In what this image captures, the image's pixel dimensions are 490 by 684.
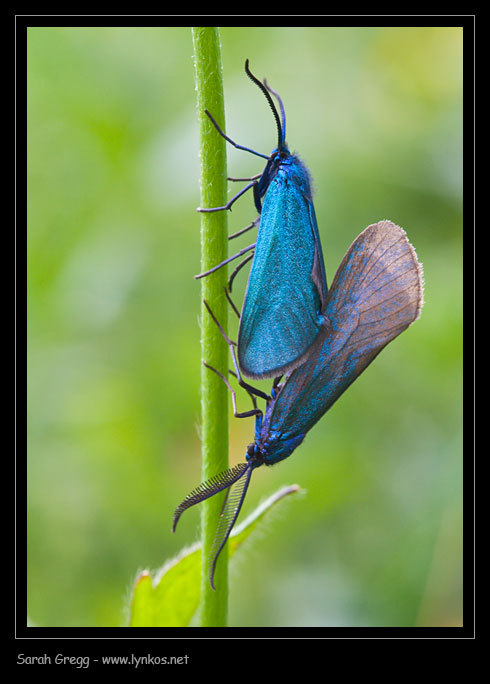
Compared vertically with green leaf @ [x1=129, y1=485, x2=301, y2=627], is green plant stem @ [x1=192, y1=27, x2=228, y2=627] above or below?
above

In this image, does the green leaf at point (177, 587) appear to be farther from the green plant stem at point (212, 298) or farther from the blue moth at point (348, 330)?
the blue moth at point (348, 330)

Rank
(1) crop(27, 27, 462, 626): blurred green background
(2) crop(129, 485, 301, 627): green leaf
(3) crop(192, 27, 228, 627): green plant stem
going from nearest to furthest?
(3) crop(192, 27, 228, 627): green plant stem
(2) crop(129, 485, 301, 627): green leaf
(1) crop(27, 27, 462, 626): blurred green background

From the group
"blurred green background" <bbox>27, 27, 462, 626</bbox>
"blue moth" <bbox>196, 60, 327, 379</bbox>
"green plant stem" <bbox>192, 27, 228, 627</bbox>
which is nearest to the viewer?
"green plant stem" <bbox>192, 27, 228, 627</bbox>

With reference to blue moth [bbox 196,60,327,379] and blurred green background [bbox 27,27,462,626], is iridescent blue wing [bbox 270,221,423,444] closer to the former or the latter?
blue moth [bbox 196,60,327,379]

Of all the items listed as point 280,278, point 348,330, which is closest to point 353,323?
point 348,330

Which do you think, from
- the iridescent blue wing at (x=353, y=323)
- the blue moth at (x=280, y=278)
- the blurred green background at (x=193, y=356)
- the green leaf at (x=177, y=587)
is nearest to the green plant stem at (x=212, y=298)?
the green leaf at (x=177, y=587)

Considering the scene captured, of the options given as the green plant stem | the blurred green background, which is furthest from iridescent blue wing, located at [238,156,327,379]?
the blurred green background

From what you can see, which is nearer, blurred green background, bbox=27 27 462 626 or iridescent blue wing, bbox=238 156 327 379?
iridescent blue wing, bbox=238 156 327 379
